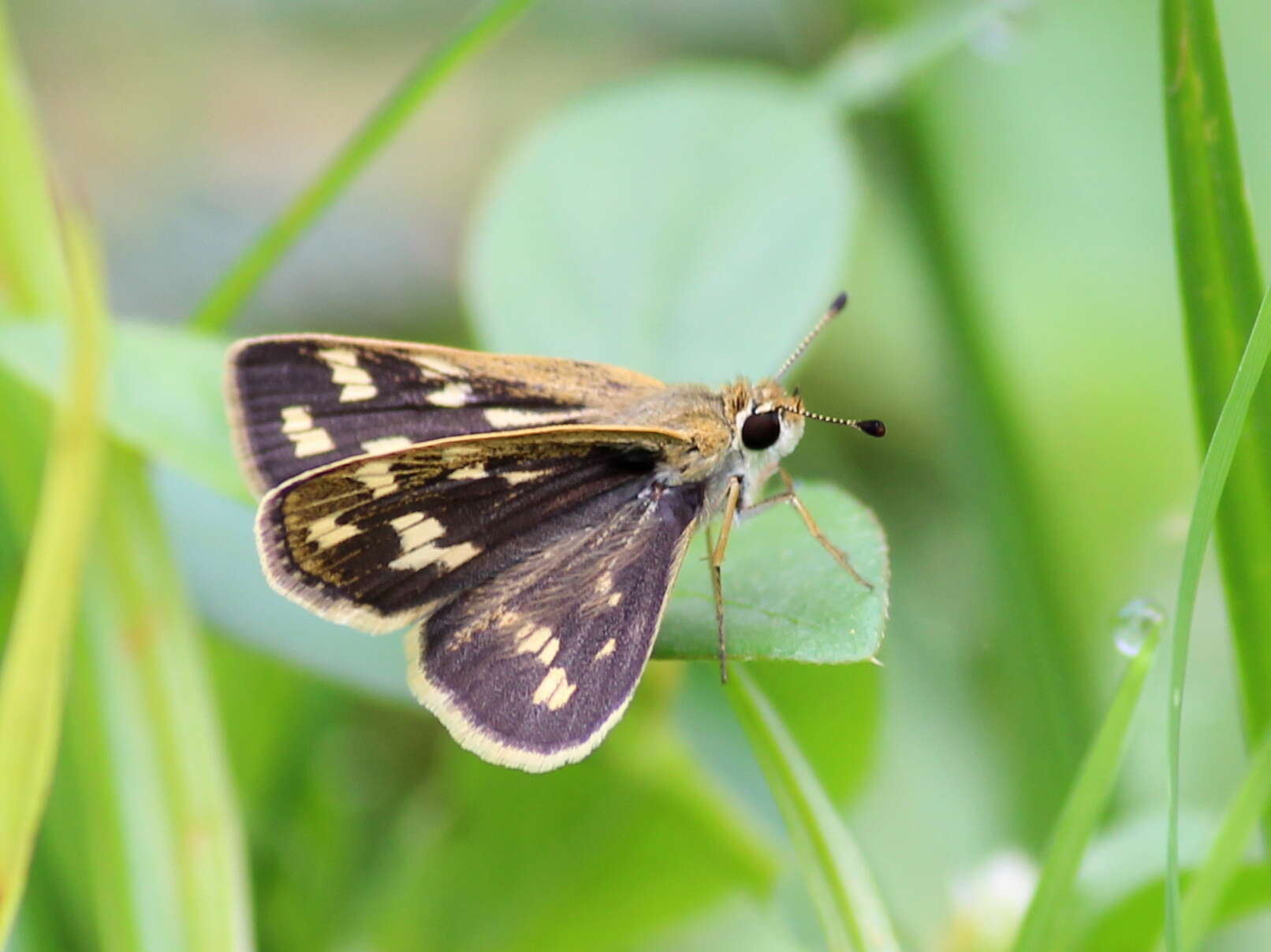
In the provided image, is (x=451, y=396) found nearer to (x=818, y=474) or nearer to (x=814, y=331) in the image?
(x=814, y=331)

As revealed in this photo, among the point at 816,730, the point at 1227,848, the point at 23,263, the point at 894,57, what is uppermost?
the point at 894,57

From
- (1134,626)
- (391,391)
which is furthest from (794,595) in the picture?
(391,391)

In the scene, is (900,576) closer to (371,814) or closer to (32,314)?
(371,814)

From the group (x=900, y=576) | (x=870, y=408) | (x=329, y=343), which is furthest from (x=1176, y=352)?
(x=329, y=343)

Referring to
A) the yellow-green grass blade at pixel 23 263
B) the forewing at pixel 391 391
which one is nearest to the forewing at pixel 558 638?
the forewing at pixel 391 391

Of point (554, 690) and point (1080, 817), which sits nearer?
point (1080, 817)

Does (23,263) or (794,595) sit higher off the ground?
(23,263)
